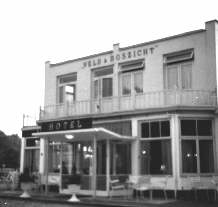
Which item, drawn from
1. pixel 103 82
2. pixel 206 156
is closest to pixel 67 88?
pixel 103 82

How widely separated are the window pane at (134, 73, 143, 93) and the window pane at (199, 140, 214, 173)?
4.34m

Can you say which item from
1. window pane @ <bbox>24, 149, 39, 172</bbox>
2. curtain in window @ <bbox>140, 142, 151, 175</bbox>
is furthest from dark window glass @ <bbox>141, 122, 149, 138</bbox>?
window pane @ <bbox>24, 149, 39, 172</bbox>

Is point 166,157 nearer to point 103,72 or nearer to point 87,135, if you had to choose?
point 87,135

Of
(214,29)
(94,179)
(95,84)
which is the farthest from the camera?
(95,84)

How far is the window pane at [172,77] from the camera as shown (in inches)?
722

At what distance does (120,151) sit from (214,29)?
7.01m

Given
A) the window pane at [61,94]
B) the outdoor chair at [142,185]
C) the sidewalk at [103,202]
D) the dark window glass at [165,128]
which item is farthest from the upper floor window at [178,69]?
the window pane at [61,94]

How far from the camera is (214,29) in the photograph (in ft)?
56.3

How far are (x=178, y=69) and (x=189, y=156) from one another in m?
4.29

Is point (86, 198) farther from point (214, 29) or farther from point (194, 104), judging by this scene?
point (214, 29)

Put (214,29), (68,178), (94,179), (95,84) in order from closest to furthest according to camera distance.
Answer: (94,179) → (214,29) → (68,178) → (95,84)

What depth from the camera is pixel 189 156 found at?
54.2ft

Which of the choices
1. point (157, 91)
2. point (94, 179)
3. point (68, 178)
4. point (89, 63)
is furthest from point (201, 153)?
point (89, 63)

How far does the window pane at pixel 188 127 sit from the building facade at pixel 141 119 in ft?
0.14
